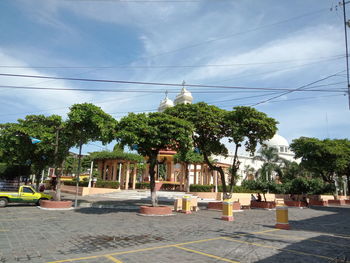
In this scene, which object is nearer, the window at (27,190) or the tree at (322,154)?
the window at (27,190)

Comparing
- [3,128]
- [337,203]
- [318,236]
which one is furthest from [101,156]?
[337,203]

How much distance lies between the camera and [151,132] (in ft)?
48.2

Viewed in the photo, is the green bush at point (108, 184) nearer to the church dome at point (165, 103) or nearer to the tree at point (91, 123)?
the tree at point (91, 123)

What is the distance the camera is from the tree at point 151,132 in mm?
14664

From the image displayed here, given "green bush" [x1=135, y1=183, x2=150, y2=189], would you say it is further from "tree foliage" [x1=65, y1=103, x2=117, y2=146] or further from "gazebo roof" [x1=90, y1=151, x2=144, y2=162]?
"tree foliage" [x1=65, y1=103, x2=117, y2=146]

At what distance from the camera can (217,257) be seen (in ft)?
22.5

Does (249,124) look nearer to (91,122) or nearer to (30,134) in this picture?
(91,122)

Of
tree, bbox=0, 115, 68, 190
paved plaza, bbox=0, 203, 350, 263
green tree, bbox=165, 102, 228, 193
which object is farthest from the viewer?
tree, bbox=0, 115, 68, 190

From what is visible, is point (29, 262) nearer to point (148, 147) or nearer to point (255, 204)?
point (148, 147)

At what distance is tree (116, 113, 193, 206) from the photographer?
577 inches

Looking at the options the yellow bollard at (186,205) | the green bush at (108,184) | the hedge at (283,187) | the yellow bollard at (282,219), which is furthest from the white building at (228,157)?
the yellow bollard at (282,219)

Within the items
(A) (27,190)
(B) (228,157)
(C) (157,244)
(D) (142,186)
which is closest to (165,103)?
(B) (228,157)

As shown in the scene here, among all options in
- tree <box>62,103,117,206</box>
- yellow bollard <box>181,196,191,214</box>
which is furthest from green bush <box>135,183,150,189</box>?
yellow bollard <box>181,196,191,214</box>

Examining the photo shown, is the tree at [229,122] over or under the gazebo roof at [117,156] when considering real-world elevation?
over
